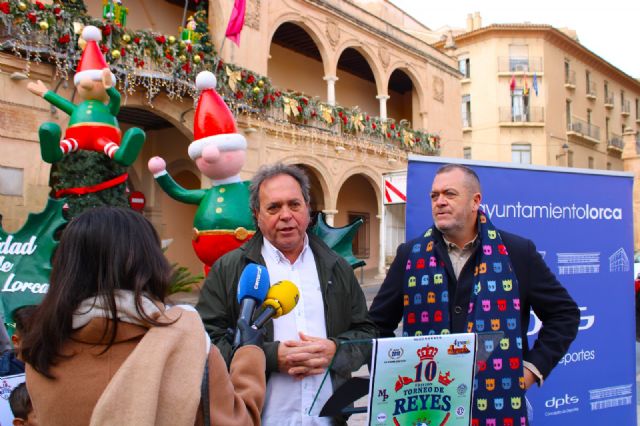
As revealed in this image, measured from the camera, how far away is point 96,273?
1524mm

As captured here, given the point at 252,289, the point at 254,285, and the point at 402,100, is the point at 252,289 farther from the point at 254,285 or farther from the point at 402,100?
the point at 402,100

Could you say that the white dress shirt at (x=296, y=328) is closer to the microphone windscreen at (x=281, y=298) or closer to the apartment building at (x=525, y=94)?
the microphone windscreen at (x=281, y=298)

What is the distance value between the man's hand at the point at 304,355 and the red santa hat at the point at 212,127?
2.95 m

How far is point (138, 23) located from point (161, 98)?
2.66 m

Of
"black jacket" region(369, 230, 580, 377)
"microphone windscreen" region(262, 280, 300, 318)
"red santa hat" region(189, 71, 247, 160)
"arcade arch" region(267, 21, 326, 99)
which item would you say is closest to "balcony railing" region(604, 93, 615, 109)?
"arcade arch" region(267, 21, 326, 99)

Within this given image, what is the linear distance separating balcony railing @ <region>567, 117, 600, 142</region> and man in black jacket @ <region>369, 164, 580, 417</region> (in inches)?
1356

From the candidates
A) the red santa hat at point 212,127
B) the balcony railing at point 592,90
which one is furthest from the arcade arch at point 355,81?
the balcony railing at point 592,90

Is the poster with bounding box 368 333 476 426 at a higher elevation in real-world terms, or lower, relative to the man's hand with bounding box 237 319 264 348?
lower

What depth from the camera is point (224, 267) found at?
7.88 ft

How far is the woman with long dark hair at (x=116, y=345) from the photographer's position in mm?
1381

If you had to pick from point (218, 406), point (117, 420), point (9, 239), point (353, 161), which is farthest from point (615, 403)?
point (353, 161)

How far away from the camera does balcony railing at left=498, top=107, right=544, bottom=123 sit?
32.1 m

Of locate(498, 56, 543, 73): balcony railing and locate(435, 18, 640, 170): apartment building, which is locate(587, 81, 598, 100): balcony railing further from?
locate(498, 56, 543, 73): balcony railing

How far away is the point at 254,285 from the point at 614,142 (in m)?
41.8
